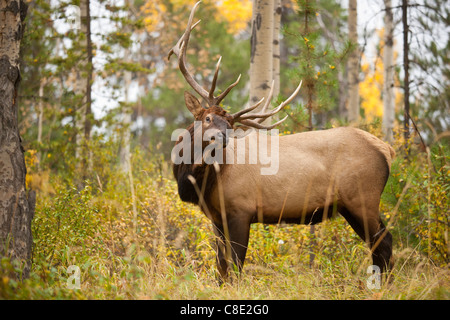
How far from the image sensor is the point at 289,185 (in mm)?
4652

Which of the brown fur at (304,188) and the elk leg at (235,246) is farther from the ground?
→ the brown fur at (304,188)

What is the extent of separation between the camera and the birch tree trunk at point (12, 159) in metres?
3.84

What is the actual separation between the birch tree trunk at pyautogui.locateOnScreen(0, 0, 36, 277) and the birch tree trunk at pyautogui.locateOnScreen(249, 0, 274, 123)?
10.5 feet

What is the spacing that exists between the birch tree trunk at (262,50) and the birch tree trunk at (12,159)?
319 cm

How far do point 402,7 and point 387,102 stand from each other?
3.45 metres

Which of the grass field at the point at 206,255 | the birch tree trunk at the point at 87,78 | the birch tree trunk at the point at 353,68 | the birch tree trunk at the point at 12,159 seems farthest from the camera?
the birch tree trunk at the point at 353,68

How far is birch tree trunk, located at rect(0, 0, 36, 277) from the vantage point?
3838mm

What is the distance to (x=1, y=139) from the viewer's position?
3.91 m

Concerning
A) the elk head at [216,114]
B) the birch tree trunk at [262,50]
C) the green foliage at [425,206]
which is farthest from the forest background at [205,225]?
the elk head at [216,114]

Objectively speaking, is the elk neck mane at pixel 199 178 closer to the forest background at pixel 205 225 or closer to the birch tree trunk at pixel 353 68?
the forest background at pixel 205 225

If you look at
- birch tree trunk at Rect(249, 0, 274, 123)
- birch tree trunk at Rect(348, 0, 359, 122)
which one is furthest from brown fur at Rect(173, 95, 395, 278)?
birch tree trunk at Rect(348, 0, 359, 122)

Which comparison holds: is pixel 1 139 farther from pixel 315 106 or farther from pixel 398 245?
pixel 398 245

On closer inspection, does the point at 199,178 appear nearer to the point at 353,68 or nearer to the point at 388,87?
the point at 388,87
